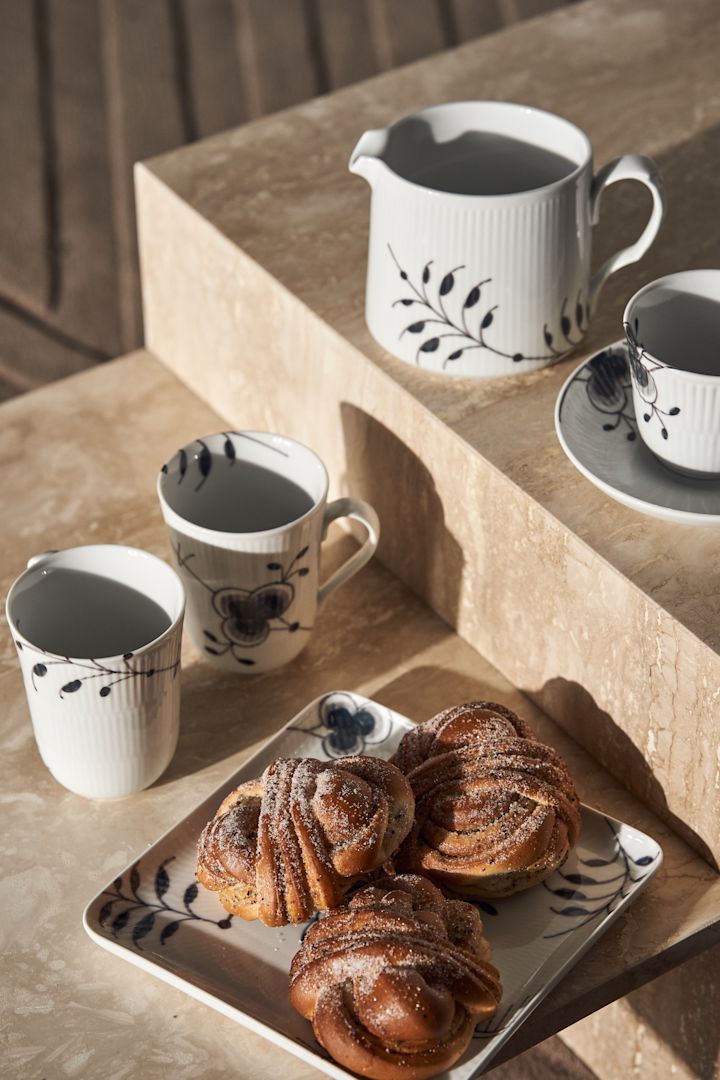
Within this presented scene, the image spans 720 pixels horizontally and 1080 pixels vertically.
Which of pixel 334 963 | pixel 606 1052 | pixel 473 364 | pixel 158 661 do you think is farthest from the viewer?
pixel 606 1052

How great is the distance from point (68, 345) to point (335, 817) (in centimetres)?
99

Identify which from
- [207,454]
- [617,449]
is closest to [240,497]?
[207,454]

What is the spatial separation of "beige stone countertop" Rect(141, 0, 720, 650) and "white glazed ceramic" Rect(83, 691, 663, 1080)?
0.48 feet

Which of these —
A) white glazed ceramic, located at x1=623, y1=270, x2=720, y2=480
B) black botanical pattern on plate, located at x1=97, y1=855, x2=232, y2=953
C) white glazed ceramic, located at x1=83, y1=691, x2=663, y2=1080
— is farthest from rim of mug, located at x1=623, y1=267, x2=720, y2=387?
black botanical pattern on plate, located at x1=97, y1=855, x2=232, y2=953

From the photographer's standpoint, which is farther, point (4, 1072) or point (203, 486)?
point (203, 486)

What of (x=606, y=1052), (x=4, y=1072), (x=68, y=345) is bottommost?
(x=606, y=1052)

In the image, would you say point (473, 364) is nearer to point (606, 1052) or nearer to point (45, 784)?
point (45, 784)

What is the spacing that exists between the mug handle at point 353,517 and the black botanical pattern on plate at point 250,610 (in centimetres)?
3

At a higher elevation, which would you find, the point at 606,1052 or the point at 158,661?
the point at 158,661

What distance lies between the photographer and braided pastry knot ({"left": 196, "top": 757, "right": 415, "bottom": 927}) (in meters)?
0.70

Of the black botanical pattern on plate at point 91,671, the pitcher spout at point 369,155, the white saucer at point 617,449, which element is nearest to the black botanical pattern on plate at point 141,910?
the black botanical pattern on plate at point 91,671

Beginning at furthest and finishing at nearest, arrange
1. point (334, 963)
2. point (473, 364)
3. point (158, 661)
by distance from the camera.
A: point (473, 364) < point (158, 661) < point (334, 963)

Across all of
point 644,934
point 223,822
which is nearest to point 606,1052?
point 644,934

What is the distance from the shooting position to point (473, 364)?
895mm
